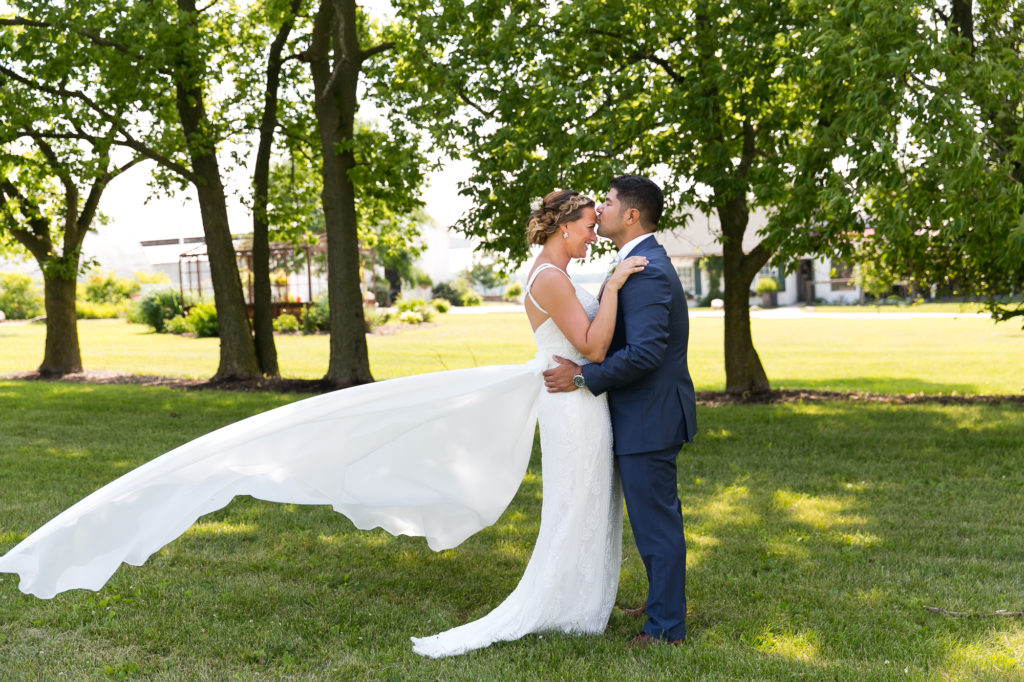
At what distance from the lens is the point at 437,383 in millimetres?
5430

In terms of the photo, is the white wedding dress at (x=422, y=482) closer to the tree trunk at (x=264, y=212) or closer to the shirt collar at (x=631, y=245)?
the shirt collar at (x=631, y=245)

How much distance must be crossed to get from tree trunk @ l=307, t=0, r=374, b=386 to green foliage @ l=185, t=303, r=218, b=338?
1801cm

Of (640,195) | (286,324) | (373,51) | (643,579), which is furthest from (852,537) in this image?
(286,324)

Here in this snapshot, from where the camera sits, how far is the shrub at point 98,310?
45688 millimetres

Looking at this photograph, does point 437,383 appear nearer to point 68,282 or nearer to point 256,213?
point 256,213

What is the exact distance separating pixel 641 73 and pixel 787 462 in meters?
4.99

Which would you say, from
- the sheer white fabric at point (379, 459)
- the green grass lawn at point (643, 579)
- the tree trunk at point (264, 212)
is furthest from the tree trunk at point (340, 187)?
the sheer white fabric at point (379, 459)

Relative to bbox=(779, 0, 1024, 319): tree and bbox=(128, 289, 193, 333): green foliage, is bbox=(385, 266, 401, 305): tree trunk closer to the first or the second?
bbox=(128, 289, 193, 333): green foliage

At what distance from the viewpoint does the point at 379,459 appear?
5.27 m

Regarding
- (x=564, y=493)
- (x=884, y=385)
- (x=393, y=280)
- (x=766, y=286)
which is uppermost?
(x=393, y=280)

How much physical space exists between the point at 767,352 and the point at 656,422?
21992 millimetres

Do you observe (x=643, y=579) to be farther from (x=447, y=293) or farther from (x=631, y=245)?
(x=447, y=293)

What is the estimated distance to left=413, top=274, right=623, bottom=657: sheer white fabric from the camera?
485cm

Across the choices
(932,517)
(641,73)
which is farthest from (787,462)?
(641,73)
